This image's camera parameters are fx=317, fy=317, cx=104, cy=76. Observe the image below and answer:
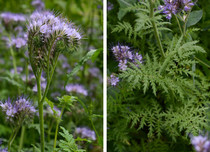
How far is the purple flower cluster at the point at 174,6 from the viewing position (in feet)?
2.43

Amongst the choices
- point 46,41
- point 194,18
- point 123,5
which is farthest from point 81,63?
point 194,18

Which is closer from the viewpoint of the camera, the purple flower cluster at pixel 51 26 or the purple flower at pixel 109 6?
the purple flower cluster at pixel 51 26

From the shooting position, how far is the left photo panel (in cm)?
66

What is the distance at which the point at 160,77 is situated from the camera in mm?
766

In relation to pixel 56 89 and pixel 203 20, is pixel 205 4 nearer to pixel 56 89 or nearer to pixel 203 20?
pixel 203 20

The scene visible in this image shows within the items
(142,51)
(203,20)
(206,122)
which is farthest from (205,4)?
(206,122)

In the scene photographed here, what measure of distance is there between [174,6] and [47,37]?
0.31 meters

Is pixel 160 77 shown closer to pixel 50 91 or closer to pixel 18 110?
pixel 18 110

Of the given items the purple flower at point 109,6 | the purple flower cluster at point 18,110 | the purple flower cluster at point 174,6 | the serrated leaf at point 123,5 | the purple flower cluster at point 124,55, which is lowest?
the purple flower cluster at point 18,110

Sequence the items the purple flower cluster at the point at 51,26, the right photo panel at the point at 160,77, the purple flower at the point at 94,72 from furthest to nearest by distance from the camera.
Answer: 1. the purple flower at the point at 94,72
2. the right photo panel at the point at 160,77
3. the purple flower cluster at the point at 51,26

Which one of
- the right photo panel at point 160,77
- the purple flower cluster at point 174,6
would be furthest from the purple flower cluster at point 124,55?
the purple flower cluster at point 174,6

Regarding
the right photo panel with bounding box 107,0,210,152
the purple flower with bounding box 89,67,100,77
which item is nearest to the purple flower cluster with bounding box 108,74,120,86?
the right photo panel with bounding box 107,0,210,152

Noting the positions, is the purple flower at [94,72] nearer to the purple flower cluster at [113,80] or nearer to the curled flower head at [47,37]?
the purple flower cluster at [113,80]

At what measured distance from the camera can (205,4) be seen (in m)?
0.89
